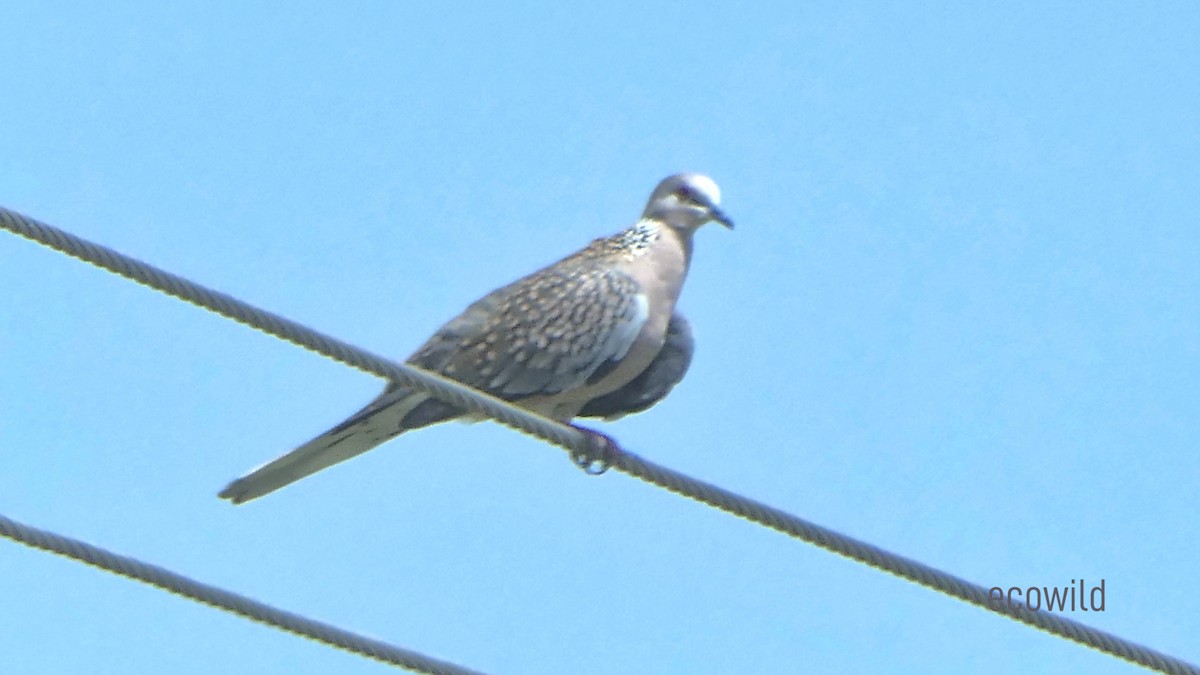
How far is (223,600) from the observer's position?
4477mm

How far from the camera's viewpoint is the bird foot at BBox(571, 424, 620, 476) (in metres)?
6.25

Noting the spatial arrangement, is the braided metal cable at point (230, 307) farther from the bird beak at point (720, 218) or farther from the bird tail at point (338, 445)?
the bird beak at point (720, 218)

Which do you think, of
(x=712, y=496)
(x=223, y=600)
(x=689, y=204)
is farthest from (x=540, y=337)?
(x=223, y=600)

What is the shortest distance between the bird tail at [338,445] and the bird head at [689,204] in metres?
1.44

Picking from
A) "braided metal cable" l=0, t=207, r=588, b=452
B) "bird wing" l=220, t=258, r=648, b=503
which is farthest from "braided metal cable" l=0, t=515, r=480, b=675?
"bird wing" l=220, t=258, r=648, b=503

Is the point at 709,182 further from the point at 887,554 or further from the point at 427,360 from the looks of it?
the point at 887,554

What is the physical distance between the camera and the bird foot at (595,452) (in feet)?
20.5

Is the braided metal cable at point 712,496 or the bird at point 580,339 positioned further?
the bird at point 580,339

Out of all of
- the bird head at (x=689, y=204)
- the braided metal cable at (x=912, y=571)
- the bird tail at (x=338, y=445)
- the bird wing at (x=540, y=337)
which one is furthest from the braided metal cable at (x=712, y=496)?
the bird head at (x=689, y=204)

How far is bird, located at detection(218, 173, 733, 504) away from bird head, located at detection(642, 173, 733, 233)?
18 centimetres

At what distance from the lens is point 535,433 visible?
5211 millimetres

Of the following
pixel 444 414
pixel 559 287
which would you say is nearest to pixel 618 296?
pixel 559 287

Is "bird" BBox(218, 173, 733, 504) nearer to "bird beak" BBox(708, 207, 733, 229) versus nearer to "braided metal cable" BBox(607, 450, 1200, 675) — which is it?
"bird beak" BBox(708, 207, 733, 229)

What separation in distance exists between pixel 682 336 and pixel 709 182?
760 millimetres
